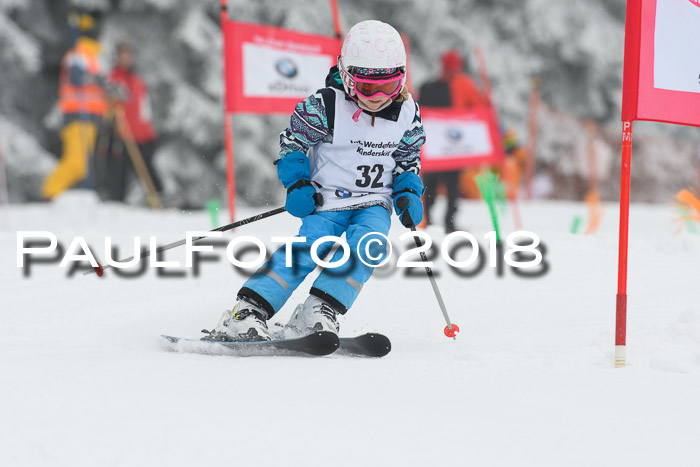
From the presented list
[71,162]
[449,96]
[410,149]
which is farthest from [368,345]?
[71,162]

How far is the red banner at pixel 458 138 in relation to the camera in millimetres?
7793

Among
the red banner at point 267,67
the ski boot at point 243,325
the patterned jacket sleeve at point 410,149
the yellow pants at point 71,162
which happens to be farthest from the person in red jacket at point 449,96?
the ski boot at point 243,325

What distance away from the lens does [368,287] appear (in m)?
4.50

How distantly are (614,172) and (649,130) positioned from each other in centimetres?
133

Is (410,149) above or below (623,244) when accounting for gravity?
above

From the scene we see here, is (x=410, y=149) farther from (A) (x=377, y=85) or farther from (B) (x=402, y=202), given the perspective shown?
(A) (x=377, y=85)

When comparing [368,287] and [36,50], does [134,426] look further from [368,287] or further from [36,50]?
[36,50]

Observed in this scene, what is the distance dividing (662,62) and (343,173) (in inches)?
51.3

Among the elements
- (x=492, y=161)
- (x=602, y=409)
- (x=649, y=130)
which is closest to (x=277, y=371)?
(x=602, y=409)

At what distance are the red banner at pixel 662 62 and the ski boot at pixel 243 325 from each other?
155cm

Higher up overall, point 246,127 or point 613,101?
point 613,101

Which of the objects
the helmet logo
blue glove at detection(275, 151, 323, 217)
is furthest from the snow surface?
the helmet logo

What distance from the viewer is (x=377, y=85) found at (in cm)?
316

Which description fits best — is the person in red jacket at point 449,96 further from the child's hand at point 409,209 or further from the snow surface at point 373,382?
the child's hand at point 409,209
